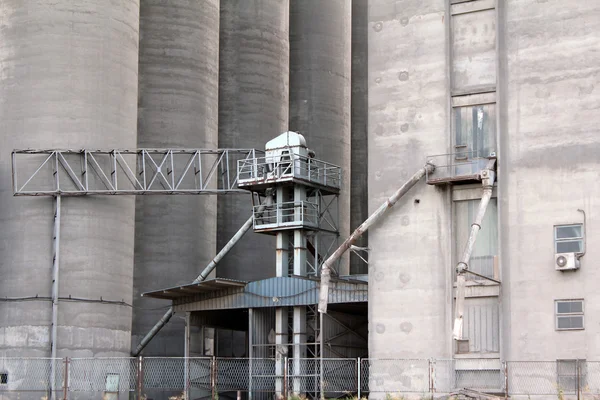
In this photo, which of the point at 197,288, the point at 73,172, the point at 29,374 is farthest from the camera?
the point at 73,172

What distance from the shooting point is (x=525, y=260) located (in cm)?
3531

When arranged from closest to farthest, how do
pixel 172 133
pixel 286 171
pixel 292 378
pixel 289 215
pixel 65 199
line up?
pixel 292 378 < pixel 65 199 < pixel 289 215 < pixel 286 171 < pixel 172 133

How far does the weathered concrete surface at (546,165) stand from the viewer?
1355 inches

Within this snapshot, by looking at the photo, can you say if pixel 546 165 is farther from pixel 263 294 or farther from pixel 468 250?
pixel 263 294

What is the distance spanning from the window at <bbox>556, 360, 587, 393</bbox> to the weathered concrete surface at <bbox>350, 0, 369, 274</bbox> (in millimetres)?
42039

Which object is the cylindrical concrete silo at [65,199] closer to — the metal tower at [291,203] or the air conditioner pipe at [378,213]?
the metal tower at [291,203]

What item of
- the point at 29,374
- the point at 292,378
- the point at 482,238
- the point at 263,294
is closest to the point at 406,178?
the point at 482,238

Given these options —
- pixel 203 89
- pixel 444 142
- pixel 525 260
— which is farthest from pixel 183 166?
pixel 525 260

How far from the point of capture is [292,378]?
4244cm

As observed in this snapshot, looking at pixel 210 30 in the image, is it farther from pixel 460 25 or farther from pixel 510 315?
pixel 510 315

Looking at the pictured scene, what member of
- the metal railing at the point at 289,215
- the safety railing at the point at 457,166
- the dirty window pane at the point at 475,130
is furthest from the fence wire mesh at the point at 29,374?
the dirty window pane at the point at 475,130

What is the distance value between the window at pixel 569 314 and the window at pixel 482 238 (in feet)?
8.76

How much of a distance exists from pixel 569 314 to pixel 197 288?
16.1m

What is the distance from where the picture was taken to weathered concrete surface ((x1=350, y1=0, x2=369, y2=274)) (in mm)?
76375
